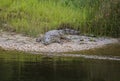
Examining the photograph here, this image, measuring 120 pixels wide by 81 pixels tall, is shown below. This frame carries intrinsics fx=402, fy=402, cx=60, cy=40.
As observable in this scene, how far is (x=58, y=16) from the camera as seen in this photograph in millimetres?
24797

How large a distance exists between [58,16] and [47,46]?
4057 millimetres

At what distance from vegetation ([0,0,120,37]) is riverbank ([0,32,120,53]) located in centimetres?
112

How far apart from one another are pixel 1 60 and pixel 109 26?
393 inches

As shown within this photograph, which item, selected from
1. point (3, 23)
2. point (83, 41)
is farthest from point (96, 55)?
point (3, 23)

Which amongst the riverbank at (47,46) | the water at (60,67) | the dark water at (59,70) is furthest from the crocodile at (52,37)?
the dark water at (59,70)

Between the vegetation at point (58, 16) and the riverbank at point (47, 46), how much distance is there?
1.12 meters

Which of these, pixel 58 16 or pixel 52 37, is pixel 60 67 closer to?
pixel 52 37

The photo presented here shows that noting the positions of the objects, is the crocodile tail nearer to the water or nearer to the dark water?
the water

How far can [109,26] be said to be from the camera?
80.2ft

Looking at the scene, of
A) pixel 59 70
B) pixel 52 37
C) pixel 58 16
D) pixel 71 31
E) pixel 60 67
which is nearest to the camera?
pixel 59 70

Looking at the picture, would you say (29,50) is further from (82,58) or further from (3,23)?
(3,23)

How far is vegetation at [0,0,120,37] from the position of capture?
79.2ft

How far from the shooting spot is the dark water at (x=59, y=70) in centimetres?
1264

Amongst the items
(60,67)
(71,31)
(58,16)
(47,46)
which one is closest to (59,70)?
(60,67)
